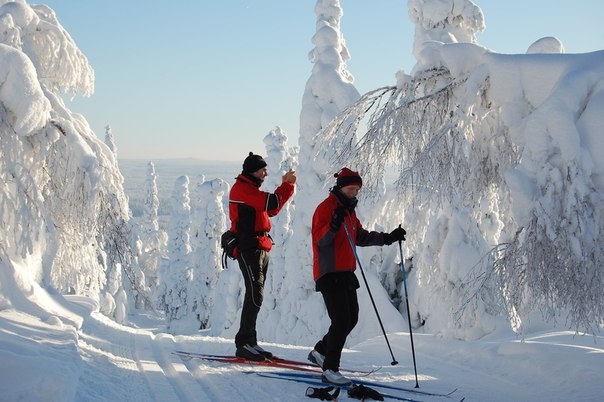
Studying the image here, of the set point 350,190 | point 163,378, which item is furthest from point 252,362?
point 350,190

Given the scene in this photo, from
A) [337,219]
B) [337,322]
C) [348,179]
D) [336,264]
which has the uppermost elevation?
[348,179]

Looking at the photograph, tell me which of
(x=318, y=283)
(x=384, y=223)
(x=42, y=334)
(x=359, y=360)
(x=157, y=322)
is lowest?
(x=157, y=322)

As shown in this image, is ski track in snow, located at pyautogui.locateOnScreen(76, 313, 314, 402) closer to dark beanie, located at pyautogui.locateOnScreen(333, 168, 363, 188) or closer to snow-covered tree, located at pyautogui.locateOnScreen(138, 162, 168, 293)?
dark beanie, located at pyautogui.locateOnScreen(333, 168, 363, 188)

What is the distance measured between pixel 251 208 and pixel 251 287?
3.09 ft

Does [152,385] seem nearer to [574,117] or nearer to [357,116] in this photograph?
[357,116]

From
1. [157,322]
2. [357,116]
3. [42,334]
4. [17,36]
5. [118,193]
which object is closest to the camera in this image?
[42,334]

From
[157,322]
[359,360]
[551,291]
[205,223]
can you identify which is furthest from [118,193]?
[157,322]

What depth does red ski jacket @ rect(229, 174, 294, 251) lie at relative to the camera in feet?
21.3

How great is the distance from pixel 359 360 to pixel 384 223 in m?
2.22

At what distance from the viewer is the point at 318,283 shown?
217 inches

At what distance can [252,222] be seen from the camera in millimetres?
6586

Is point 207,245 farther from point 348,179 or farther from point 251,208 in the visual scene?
point 348,179

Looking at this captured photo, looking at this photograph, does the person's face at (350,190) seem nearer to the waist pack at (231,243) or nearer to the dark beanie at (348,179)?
the dark beanie at (348,179)

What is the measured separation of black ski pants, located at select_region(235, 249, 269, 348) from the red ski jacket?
12cm
